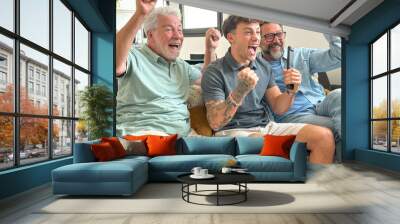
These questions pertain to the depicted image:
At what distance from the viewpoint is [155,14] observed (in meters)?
8.58

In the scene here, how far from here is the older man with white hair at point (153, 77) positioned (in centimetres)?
834

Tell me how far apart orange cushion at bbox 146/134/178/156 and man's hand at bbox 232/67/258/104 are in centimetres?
246

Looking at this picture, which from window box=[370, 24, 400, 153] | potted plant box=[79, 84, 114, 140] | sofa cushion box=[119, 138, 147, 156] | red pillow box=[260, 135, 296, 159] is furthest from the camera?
window box=[370, 24, 400, 153]

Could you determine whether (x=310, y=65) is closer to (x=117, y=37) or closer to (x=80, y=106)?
(x=117, y=37)

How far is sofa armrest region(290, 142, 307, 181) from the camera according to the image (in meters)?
5.76

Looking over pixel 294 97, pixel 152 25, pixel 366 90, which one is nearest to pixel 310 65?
pixel 294 97

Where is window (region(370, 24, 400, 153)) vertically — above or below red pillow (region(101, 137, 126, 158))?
above

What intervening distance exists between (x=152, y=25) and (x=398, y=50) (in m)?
5.09

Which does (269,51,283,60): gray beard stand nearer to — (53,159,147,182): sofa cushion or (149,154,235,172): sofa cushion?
(149,154,235,172): sofa cushion

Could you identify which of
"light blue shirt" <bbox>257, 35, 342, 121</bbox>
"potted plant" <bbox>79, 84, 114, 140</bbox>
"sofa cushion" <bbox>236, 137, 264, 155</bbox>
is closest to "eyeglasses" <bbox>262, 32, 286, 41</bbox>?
"light blue shirt" <bbox>257, 35, 342, 121</bbox>

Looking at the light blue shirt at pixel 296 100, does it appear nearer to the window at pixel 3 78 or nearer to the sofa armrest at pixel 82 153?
the sofa armrest at pixel 82 153

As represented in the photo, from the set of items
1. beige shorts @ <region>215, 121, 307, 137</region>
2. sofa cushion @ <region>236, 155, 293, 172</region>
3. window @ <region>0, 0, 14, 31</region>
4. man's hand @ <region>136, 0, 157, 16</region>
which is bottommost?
sofa cushion @ <region>236, 155, 293, 172</region>

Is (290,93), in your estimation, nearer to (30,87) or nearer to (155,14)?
(155,14)

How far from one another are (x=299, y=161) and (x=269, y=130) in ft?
9.33
